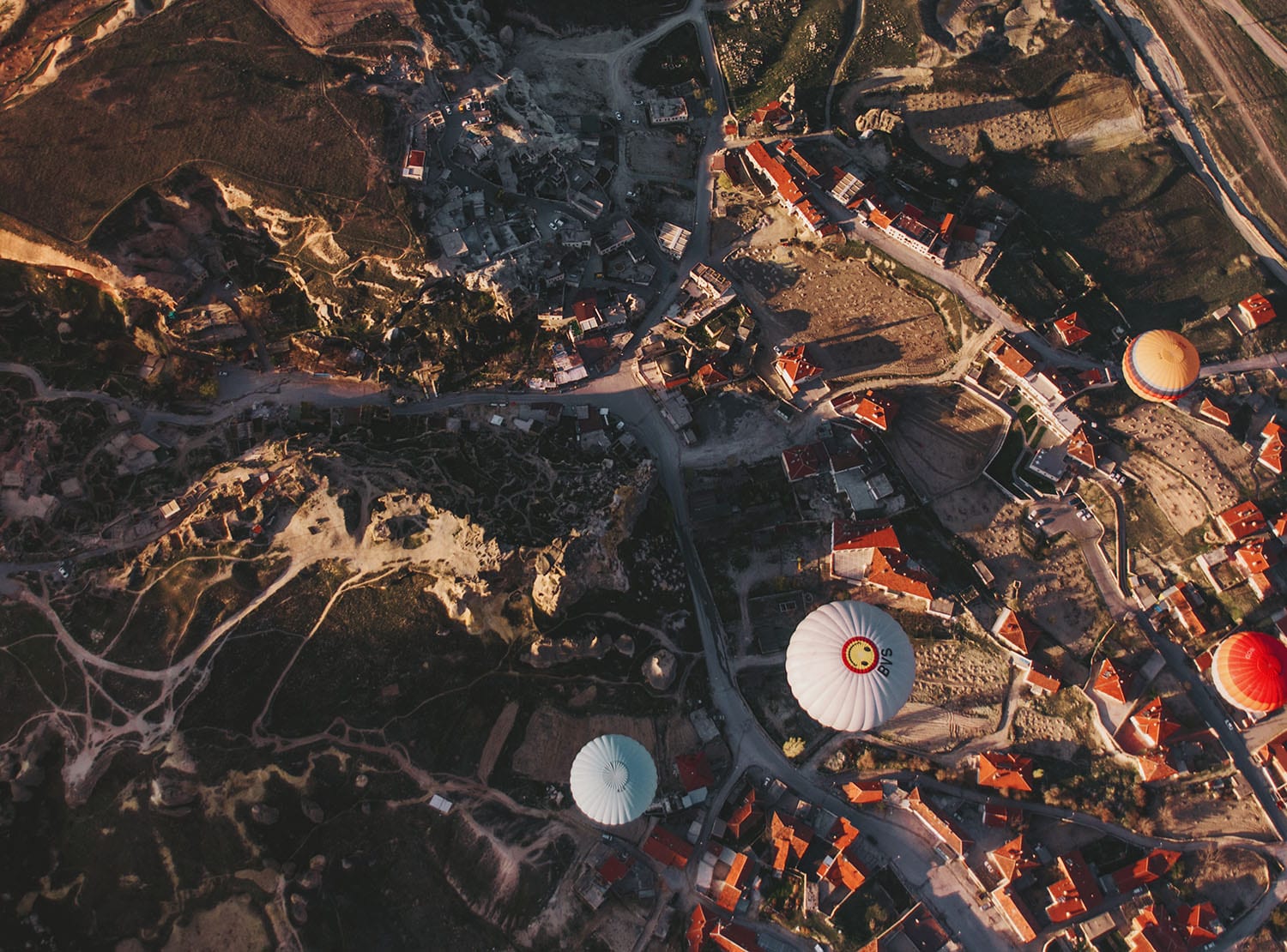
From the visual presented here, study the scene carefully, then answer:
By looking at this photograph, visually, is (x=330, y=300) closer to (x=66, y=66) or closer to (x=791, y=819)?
(x=66, y=66)

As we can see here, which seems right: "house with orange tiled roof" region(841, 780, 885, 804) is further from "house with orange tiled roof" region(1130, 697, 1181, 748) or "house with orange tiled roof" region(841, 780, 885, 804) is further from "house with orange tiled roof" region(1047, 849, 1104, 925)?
"house with orange tiled roof" region(1130, 697, 1181, 748)

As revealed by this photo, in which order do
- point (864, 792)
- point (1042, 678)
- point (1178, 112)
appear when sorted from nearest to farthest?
point (864, 792), point (1042, 678), point (1178, 112)

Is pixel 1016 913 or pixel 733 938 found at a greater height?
pixel 733 938

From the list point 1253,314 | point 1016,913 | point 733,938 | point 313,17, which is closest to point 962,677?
point 1016,913

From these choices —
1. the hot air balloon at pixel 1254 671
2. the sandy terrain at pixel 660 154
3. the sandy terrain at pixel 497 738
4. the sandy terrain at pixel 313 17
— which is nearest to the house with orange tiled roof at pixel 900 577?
the hot air balloon at pixel 1254 671

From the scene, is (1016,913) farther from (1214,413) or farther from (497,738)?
(1214,413)

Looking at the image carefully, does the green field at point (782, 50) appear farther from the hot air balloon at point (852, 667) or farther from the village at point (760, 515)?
the hot air balloon at point (852, 667)
